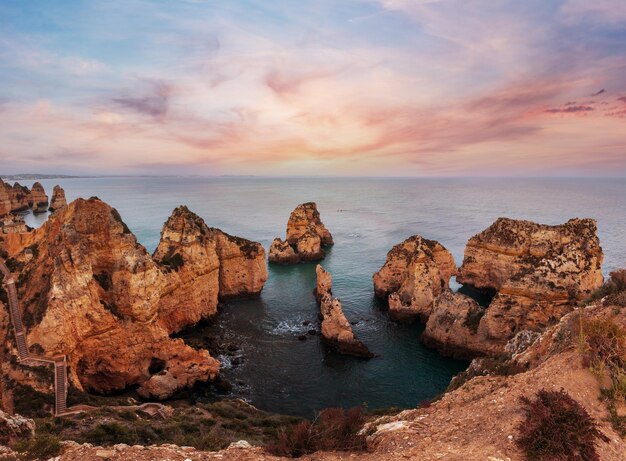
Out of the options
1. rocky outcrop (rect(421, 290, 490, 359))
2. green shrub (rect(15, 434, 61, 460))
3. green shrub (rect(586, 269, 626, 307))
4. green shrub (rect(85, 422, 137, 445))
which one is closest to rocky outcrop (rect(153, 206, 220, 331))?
green shrub (rect(85, 422, 137, 445))

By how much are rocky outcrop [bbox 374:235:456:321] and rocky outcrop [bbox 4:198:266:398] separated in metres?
23.0

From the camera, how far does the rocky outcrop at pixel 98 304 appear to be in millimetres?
24562

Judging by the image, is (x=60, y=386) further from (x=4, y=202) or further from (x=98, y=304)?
(x=4, y=202)

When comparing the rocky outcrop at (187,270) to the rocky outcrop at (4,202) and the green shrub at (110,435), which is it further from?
the rocky outcrop at (4,202)

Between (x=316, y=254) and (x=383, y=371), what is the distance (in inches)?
1604

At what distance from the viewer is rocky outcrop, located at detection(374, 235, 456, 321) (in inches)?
1624

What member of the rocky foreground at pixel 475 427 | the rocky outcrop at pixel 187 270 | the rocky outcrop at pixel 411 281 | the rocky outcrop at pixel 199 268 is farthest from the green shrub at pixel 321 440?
the rocky outcrop at pixel 411 281

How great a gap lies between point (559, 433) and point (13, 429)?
59.7 feet

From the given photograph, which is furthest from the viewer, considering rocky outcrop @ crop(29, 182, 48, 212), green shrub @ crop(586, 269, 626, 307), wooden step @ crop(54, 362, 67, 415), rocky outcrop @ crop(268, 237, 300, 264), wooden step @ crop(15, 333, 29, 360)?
rocky outcrop @ crop(29, 182, 48, 212)

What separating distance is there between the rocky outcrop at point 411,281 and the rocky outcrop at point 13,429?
35.1 meters

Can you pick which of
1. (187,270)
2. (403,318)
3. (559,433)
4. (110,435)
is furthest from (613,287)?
(187,270)

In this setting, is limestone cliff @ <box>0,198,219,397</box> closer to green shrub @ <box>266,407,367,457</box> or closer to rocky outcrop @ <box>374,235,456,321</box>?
green shrub @ <box>266,407,367,457</box>

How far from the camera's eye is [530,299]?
3156cm

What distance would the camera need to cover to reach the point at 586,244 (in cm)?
3678
